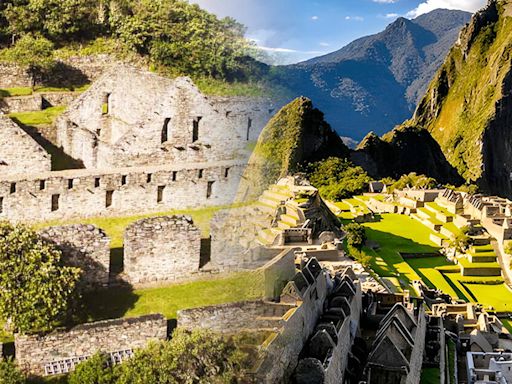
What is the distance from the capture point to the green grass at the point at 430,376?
1270cm

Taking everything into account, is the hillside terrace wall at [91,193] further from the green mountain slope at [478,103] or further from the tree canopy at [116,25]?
the green mountain slope at [478,103]

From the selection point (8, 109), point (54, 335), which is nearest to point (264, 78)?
point (54, 335)

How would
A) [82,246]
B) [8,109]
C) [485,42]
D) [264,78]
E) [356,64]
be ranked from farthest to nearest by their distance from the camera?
[485,42], [8,109], [356,64], [82,246], [264,78]

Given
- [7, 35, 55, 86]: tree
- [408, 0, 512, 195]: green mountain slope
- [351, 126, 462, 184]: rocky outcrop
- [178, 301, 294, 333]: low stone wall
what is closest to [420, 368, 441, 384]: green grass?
[178, 301, 294, 333]: low stone wall

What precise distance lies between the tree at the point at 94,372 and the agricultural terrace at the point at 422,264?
13.8 metres

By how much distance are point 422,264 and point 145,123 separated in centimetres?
2076

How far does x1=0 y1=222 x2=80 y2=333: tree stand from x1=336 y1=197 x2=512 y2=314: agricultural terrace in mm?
13266

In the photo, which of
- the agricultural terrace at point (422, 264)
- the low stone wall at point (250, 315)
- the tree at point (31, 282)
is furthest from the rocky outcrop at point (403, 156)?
the low stone wall at point (250, 315)

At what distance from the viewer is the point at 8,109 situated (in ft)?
50.2

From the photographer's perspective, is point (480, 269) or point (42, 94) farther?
point (480, 269)

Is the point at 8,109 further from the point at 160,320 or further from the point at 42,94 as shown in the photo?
the point at 160,320

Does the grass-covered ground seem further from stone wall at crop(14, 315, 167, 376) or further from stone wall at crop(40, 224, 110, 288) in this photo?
stone wall at crop(14, 315, 167, 376)

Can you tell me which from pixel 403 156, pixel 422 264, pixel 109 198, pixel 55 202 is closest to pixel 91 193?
pixel 109 198

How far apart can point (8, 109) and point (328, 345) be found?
11232 mm
